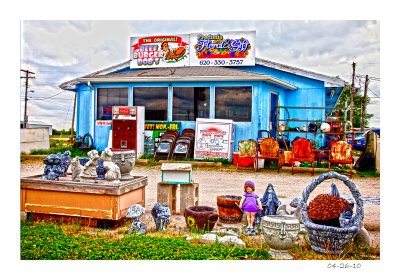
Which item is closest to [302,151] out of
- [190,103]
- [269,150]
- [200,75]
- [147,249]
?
[269,150]

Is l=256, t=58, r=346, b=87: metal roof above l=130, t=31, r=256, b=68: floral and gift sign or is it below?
below

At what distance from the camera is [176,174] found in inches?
235

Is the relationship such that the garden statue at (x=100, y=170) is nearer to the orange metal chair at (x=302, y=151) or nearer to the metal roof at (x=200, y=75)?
the orange metal chair at (x=302, y=151)

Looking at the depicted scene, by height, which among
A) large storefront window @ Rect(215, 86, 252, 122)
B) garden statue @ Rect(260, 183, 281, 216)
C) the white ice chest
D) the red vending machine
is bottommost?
garden statue @ Rect(260, 183, 281, 216)

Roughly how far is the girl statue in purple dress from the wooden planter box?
1.45 m

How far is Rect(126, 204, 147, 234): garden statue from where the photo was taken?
511 cm

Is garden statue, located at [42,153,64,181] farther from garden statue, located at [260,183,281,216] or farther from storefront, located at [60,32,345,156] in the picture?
storefront, located at [60,32,345,156]

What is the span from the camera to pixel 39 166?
6.29 meters

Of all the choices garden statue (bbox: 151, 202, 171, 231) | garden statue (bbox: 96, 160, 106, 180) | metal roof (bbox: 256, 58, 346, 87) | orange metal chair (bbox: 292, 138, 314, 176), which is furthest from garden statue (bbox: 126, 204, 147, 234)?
metal roof (bbox: 256, 58, 346, 87)

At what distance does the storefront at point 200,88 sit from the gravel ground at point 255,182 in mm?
2035

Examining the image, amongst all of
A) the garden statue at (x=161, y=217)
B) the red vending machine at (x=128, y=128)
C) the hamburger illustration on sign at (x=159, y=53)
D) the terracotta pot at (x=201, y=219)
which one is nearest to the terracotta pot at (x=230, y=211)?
the terracotta pot at (x=201, y=219)

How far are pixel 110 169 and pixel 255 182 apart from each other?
3.60 metres

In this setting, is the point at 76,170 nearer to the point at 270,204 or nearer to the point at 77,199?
the point at 77,199
